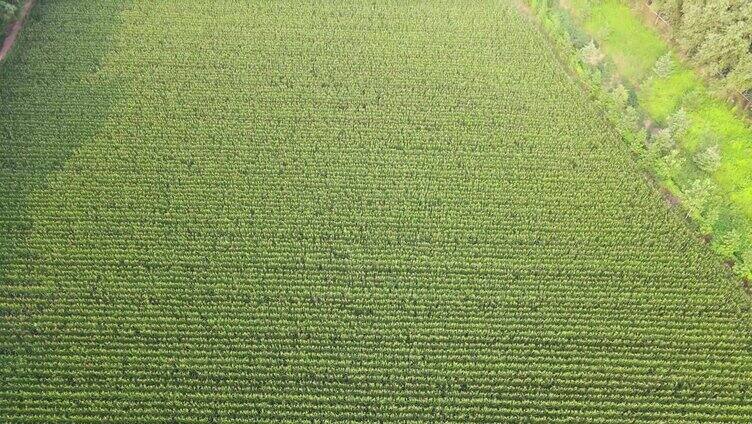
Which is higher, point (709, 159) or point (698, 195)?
point (709, 159)

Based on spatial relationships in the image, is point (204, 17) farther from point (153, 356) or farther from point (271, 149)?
point (153, 356)

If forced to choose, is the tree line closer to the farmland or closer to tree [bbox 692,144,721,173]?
tree [bbox 692,144,721,173]

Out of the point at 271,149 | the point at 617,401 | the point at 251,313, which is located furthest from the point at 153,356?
the point at 617,401

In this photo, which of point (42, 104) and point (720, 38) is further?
point (42, 104)

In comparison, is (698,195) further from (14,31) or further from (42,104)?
(14,31)

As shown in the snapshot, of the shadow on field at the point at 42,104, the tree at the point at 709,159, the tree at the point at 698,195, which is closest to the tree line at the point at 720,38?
the tree at the point at 709,159

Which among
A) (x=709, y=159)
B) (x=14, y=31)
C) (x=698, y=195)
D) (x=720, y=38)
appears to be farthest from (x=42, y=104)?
(x=720, y=38)

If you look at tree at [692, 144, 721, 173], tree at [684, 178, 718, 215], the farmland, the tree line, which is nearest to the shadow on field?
the farmland

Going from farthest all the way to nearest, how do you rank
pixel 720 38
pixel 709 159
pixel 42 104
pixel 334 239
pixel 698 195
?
pixel 42 104 < pixel 720 38 < pixel 709 159 < pixel 698 195 < pixel 334 239

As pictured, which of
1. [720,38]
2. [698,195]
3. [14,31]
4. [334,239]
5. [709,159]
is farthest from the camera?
[14,31]
